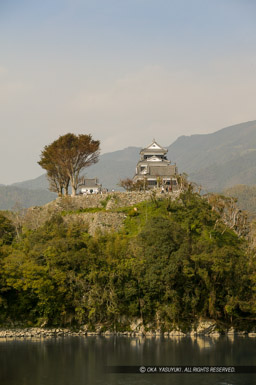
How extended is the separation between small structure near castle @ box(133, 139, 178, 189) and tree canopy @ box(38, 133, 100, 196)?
35.0 feet

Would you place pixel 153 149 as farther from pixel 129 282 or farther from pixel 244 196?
pixel 244 196

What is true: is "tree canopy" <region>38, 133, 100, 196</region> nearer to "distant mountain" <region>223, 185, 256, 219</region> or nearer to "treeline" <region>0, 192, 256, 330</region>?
"treeline" <region>0, 192, 256, 330</region>

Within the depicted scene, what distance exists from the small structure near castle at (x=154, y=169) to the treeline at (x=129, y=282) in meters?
17.8

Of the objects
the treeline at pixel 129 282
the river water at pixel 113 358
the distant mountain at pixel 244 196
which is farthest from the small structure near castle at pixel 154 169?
the distant mountain at pixel 244 196

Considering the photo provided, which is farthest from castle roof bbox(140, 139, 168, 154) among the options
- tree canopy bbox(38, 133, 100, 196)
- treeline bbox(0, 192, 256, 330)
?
treeline bbox(0, 192, 256, 330)

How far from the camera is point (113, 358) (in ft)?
122

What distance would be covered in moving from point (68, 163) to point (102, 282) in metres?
16.5

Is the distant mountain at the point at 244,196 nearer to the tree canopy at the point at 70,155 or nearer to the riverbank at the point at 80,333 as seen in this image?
the tree canopy at the point at 70,155

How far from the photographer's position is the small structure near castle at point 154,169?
243 ft

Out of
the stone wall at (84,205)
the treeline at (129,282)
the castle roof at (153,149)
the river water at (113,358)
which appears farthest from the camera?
the castle roof at (153,149)

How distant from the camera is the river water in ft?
106

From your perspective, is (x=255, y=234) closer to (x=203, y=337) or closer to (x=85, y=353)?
(x=203, y=337)

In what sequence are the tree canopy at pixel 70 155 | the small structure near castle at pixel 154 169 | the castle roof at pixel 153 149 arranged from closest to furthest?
the tree canopy at pixel 70 155 → the small structure near castle at pixel 154 169 → the castle roof at pixel 153 149

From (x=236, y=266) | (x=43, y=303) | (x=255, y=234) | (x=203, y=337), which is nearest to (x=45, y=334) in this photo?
(x=43, y=303)
